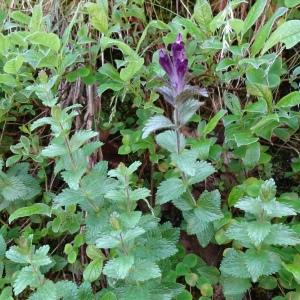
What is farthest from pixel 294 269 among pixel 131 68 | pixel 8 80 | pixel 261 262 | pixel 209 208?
pixel 8 80

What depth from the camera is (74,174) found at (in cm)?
98

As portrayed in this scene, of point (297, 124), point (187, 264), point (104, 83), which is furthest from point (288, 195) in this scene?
point (104, 83)

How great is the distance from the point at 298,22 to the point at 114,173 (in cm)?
49

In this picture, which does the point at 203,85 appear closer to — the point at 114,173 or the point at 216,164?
the point at 216,164

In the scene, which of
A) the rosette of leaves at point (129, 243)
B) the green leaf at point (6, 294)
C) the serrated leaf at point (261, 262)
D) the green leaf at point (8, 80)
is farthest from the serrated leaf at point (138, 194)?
the green leaf at point (8, 80)

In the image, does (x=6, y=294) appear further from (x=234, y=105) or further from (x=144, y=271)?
(x=234, y=105)

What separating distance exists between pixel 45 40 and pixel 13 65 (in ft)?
0.32

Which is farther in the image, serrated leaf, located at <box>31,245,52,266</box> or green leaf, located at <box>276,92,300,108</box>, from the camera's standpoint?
green leaf, located at <box>276,92,300,108</box>

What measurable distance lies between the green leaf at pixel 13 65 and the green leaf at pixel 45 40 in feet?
0.16

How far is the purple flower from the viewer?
2.78 ft

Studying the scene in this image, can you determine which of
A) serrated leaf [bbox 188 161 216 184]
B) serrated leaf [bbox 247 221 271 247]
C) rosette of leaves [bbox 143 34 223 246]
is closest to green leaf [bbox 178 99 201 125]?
rosette of leaves [bbox 143 34 223 246]

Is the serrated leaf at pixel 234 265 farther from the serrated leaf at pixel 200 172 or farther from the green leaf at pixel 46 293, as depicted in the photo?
the green leaf at pixel 46 293

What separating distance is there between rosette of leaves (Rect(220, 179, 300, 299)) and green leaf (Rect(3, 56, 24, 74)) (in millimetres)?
567

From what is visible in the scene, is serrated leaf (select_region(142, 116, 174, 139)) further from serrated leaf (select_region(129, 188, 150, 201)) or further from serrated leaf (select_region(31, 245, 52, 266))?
serrated leaf (select_region(31, 245, 52, 266))
